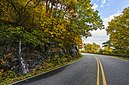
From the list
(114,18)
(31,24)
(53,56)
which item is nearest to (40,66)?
(53,56)

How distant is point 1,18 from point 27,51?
4.80 m

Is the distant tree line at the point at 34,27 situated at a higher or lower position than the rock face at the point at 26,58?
higher

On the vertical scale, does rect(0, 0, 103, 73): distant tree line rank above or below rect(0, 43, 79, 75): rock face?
above

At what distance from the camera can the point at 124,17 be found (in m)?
36.9

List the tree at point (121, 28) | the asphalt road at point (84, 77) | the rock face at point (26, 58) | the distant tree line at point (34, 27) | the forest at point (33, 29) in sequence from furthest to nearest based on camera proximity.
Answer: the tree at point (121, 28) → the distant tree line at point (34, 27) → the forest at point (33, 29) → the rock face at point (26, 58) → the asphalt road at point (84, 77)

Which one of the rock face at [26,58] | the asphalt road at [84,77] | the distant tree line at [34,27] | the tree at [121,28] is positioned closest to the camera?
the asphalt road at [84,77]

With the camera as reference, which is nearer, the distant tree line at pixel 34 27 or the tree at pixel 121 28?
the distant tree line at pixel 34 27

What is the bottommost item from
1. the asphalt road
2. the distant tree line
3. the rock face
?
the asphalt road

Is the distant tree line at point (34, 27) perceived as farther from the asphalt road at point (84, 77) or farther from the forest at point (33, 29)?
the asphalt road at point (84, 77)

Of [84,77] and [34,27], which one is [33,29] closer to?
[34,27]

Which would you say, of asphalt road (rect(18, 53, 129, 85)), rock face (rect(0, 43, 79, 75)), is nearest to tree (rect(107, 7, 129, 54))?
rock face (rect(0, 43, 79, 75))

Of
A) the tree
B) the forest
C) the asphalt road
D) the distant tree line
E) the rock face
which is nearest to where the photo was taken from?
the asphalt road

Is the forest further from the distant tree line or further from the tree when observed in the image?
the tree

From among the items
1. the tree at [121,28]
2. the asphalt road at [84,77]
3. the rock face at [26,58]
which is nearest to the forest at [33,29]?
the rock face at [26,58]
